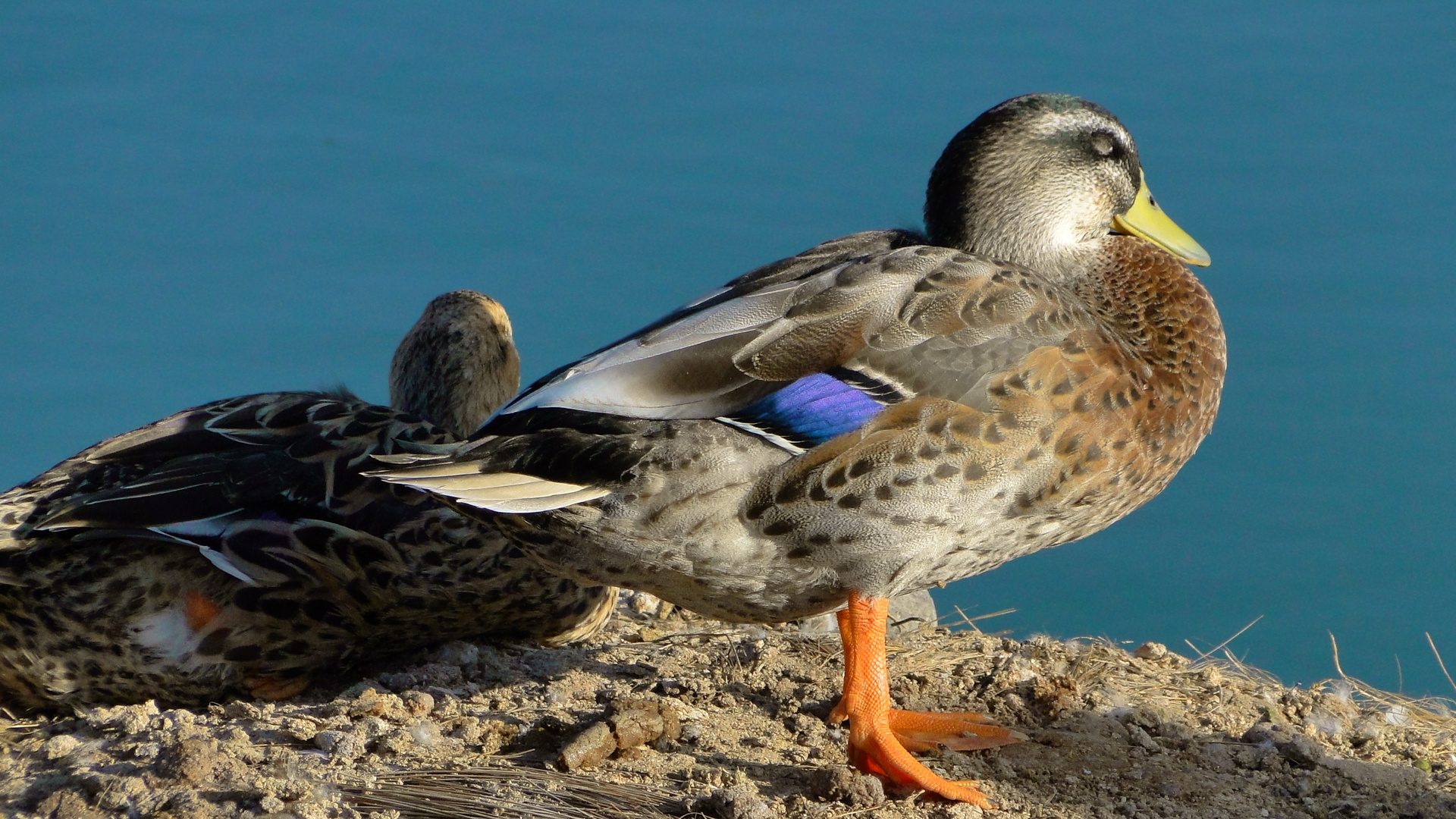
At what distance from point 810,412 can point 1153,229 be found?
1.32 meters

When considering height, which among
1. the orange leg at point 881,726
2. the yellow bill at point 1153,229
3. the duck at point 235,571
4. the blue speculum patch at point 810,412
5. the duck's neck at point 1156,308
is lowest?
the orange leg at point 881,726

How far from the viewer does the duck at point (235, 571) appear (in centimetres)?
380

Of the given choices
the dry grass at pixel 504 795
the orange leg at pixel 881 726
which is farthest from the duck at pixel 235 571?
the orange leg at pixel 881 726

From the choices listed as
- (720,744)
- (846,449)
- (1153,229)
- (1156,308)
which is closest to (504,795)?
(720,744)

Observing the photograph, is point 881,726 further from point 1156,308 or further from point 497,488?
point 1156,308

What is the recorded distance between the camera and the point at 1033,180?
11.8ft

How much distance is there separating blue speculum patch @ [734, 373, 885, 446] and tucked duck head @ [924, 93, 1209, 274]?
0.80 m

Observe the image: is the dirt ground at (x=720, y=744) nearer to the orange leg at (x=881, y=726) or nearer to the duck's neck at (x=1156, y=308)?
the orange leg at (x=881, y=726)

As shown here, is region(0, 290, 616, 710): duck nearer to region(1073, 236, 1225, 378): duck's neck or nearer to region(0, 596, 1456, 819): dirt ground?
region(0, 596, 1456, 819): dirt ground

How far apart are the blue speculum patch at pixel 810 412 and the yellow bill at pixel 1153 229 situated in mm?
1159

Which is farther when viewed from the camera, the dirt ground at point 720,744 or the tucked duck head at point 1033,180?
the tucked duck head at point 1033,180

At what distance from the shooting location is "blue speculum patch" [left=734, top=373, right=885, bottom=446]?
3.02m

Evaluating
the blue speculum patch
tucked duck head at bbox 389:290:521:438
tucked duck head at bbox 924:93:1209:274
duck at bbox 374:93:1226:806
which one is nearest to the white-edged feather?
duck at bbox 374:93:1226:806

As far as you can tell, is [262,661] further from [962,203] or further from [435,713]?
[962,203]
